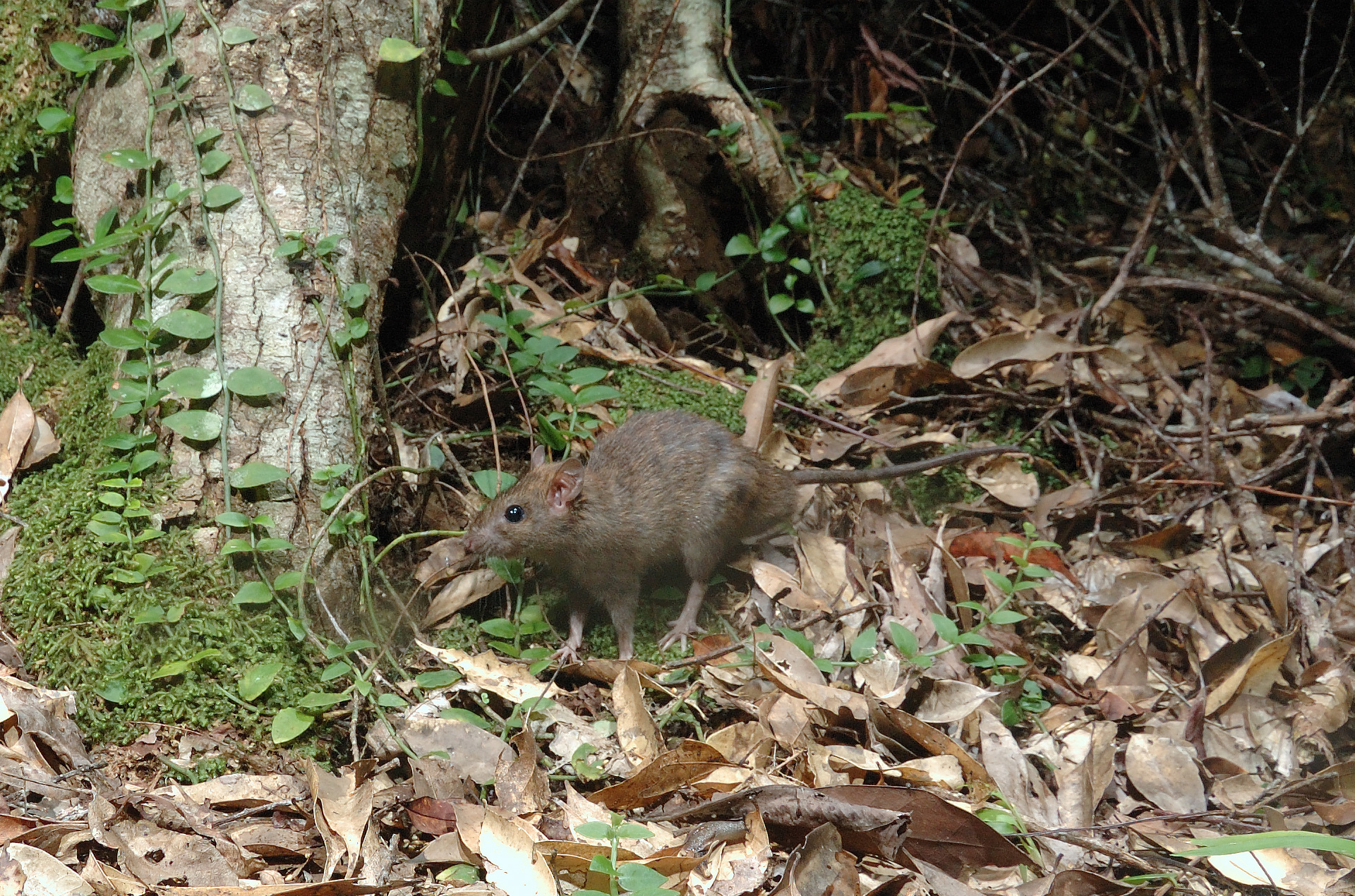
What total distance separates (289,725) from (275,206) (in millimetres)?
1969

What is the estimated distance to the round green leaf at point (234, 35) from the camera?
13.3 feet

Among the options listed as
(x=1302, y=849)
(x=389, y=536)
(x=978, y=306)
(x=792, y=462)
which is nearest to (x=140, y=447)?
(x=389, y=536)

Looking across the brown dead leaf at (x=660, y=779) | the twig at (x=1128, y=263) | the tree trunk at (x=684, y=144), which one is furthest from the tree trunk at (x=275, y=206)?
the twig at (x=1128, y=263)

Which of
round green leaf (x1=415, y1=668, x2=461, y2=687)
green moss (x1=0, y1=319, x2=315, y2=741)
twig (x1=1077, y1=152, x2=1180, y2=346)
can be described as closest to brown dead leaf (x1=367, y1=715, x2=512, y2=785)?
round green leaf (x1=415, y1=668, x2=461, y2=687)

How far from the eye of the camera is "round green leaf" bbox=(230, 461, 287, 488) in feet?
11.8

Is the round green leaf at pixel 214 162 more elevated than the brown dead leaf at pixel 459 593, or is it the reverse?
the round green leaf at pixel 214 162

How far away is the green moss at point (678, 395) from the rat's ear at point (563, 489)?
0.80 meters

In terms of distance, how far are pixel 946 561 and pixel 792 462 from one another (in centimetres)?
103

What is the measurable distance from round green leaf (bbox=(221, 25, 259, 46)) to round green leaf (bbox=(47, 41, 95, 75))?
54cm

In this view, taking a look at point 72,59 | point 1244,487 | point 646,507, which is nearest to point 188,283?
point 72,59

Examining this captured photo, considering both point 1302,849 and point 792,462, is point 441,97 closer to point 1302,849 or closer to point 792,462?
point 792,462

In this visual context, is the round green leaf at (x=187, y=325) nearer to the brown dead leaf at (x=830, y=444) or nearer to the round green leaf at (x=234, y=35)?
the round green leaf at (x=234, y=35)

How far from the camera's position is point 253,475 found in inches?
143

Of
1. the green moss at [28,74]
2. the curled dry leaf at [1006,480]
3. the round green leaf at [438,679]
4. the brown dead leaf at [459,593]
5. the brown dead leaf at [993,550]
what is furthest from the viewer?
the curled dry leaf at [1006,480]
